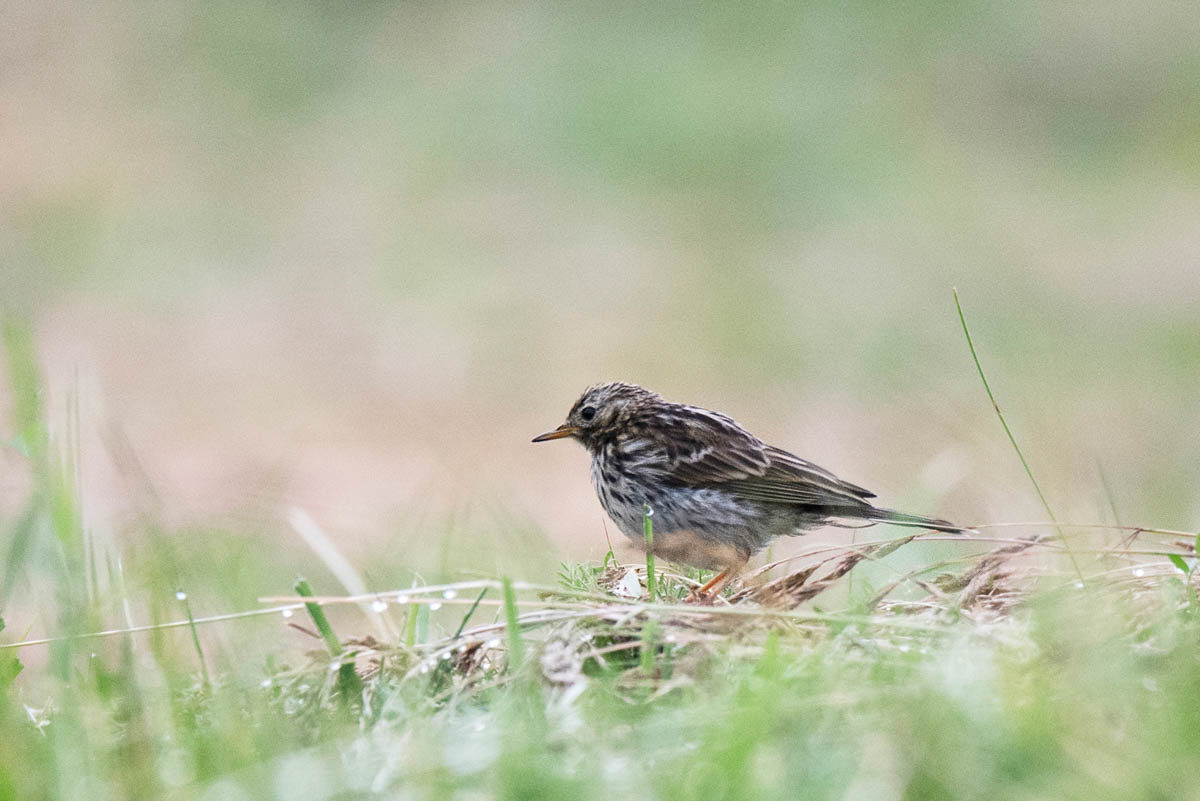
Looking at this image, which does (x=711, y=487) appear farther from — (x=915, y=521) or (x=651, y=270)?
(x=651, y=270)

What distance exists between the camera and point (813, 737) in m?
3.24

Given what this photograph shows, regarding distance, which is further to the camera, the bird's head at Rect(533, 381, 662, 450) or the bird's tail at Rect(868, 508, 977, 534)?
the bird's head at Rect(533, 381, 662, 450)

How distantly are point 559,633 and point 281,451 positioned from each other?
11.4 meters

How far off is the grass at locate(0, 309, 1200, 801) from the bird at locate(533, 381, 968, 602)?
6.07 feet

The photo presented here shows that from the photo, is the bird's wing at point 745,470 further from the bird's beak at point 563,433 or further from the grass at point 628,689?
the grass at point 628,689

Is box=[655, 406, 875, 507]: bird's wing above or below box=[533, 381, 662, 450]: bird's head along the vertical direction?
below

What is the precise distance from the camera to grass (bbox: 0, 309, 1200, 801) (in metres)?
3.07

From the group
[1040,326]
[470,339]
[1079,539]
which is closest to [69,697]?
[1079,539]

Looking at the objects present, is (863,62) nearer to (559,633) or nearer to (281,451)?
(281,451)

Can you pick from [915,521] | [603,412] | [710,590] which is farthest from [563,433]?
[710,590]

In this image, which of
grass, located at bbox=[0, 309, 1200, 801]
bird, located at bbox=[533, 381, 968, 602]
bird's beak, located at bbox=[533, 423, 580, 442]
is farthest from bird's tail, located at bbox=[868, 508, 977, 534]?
bird's beak, located at bbox=[533, 423, 580, 442]

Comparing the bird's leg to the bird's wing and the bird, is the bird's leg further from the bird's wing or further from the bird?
the bird's wing

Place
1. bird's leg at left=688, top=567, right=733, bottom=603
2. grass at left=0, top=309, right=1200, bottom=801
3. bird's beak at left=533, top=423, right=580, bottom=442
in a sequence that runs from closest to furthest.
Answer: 1. grass at left=0, top=309, right=1200, bottom=801
2. bird's leg at left=688, top=567, right=733, bottom=603
3. bird's beak at left=533, top=423, right=580, bottom=442

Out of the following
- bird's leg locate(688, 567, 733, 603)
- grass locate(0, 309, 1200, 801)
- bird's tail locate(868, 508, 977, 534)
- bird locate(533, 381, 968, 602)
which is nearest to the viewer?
grass locate(0, 309, 1200, 801)
